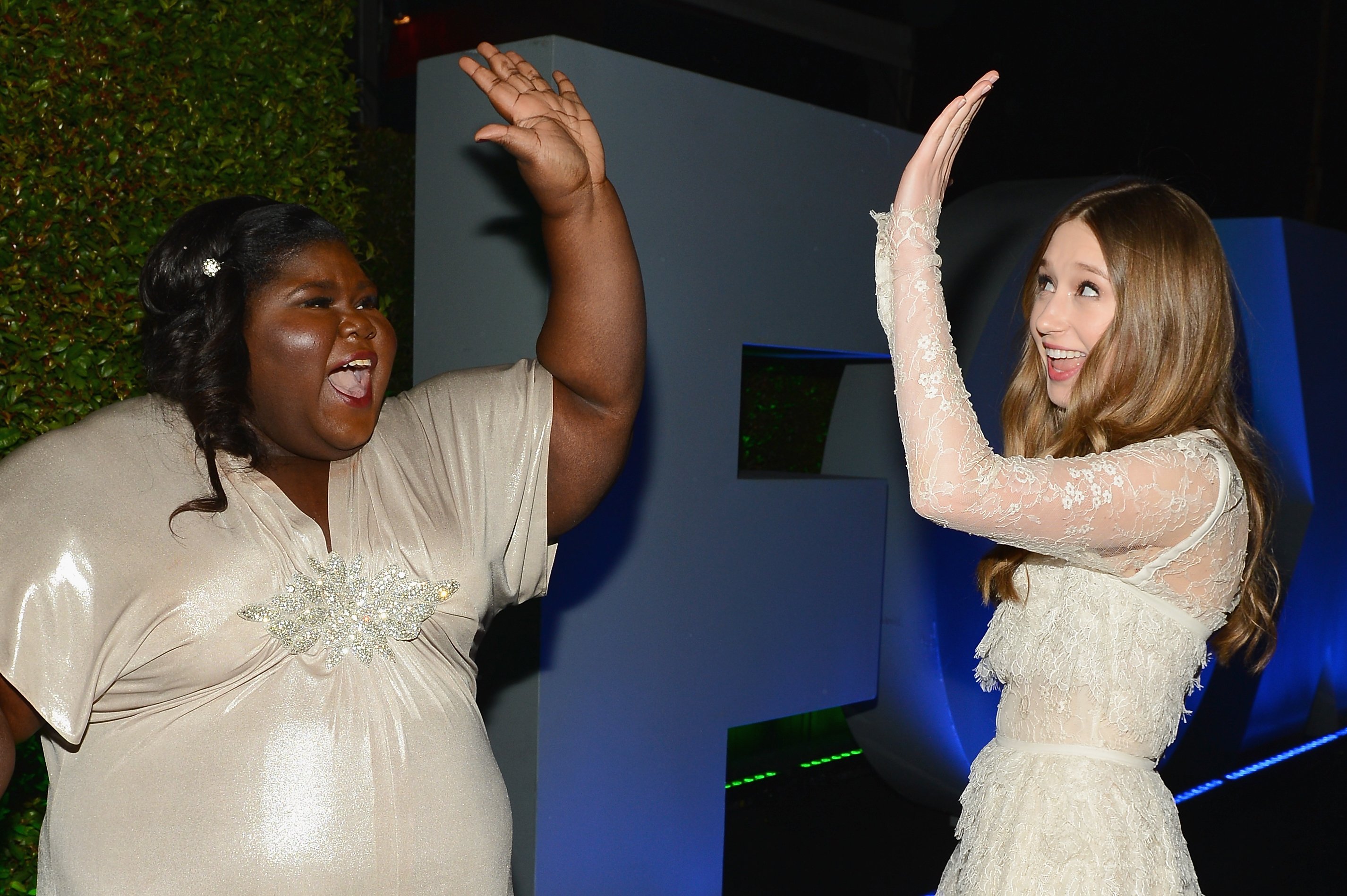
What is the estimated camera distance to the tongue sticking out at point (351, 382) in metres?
1.68

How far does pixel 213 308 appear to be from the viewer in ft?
5.43

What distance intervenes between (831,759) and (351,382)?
427 cm

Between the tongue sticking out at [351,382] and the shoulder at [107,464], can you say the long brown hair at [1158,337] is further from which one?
the shoulder at [107,464]

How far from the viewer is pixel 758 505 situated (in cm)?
318

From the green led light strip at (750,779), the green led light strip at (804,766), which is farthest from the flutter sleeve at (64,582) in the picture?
the green led light strip at (750,779)

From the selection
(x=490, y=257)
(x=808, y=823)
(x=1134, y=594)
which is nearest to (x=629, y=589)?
(x=490, y=257)

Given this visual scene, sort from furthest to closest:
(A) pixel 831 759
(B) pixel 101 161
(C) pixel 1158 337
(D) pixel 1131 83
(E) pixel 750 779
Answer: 1. (D) pixel 1131 83
2. (A) pixel 831 759
3. (E) pixel 750 779
4. (B) pixel 101 161
5. (C) pixel 1158 337

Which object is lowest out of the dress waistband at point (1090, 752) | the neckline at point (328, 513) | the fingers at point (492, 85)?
the dress waistband at point (1090, 752)

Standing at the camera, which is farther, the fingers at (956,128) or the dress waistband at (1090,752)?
the dress waistband at (1090,752)

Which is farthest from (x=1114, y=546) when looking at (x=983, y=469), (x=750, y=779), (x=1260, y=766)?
(x=1260, y=766)

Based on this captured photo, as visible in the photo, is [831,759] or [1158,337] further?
[831,759]

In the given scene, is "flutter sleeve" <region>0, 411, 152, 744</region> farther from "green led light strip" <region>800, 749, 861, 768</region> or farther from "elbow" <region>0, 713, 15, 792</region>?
"green led light strip" <region>800, 749, 861, 768</region>

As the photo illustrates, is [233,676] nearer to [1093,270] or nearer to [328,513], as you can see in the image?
[328,513]

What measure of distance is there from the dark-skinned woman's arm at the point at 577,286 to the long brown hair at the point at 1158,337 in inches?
29.3
